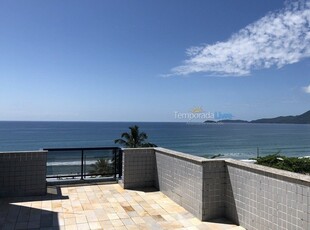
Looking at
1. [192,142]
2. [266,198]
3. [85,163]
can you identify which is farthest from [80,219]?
[192,142]

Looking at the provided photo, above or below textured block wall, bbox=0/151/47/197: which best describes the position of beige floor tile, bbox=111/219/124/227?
below

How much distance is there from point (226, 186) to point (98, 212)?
7.04 feet

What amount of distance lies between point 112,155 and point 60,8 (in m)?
5.75

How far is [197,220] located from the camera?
181 inches

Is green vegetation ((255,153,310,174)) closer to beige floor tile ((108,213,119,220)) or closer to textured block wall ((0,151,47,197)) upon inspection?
Result: beige floor tile ((108,213,119,220))

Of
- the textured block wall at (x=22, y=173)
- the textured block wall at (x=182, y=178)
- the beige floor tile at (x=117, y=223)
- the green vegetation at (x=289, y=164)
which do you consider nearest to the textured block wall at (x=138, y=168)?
the textured block wall at (x=182, y=178)

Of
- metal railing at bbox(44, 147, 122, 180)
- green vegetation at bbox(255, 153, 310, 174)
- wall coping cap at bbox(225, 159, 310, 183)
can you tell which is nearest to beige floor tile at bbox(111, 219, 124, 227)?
wall coping cap at bbox(225, 159, 310, 183)

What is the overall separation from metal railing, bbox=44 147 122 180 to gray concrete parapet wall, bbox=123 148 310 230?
721 millimetres

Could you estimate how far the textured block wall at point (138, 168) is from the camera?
660cm

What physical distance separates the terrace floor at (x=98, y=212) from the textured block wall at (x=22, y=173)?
8.6 inches

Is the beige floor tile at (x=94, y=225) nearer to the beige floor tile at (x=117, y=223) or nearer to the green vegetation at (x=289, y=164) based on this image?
the beige floor tile at (x=117, y=223)

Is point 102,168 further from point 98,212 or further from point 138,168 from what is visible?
point 98,212

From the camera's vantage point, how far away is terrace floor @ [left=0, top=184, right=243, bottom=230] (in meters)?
4.34

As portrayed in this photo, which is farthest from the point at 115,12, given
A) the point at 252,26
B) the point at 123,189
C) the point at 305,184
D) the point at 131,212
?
the point at 305,184
